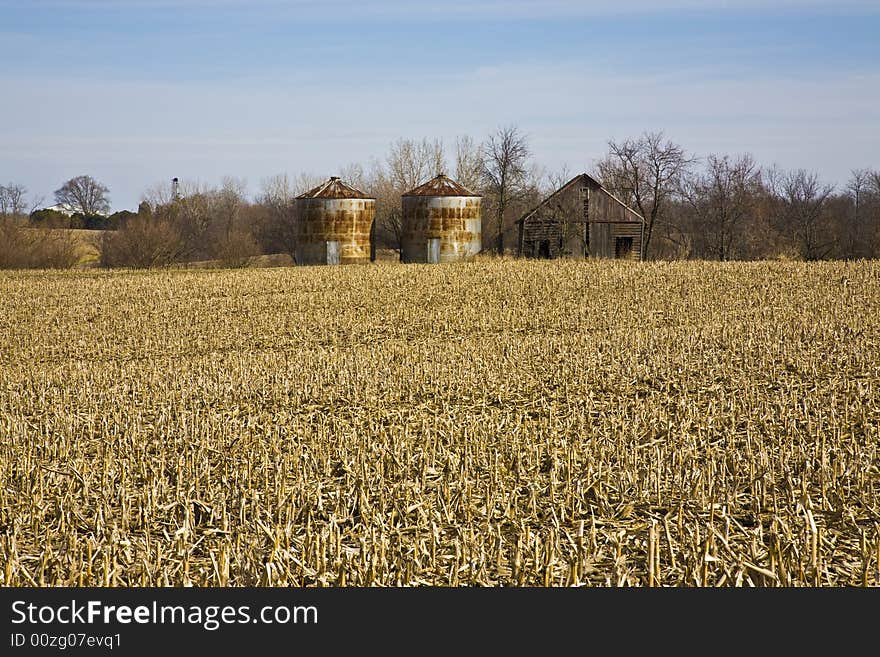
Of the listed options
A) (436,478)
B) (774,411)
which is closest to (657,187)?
Result: (774,411)

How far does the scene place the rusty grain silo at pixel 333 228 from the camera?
50656 mm

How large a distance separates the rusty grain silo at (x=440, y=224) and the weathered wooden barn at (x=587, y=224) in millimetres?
3018

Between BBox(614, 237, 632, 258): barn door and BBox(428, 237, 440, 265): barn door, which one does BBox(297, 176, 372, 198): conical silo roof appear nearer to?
A: BBox(428, 237, 440, 265): barn door

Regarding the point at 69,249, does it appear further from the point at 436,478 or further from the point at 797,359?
the point at 436,478

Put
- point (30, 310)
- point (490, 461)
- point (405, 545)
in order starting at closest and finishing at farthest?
point (405, 545) → point (490, 461) → point (30, 310)

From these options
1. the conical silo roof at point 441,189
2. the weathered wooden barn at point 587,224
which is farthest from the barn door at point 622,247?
the conical silo roof at point 441,189

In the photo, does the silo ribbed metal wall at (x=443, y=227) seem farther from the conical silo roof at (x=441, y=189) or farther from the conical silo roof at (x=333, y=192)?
the conical silo roof at (x=333, y=192)

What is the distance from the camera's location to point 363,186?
9412 cm

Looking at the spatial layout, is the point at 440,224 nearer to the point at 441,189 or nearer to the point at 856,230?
the point at 441,189

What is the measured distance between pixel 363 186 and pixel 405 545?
88.0 metres

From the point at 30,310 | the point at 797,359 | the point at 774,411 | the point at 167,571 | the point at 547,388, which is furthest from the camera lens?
the point at 30,310

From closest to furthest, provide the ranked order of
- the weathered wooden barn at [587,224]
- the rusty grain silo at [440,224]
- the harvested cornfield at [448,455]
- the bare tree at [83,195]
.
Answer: the harvested cornfield at [448,455], the weathered wooden barn at [587,224], the rusty grain silo at [440,224], the bare tree at [83,195]

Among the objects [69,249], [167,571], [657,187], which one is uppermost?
[657,187]

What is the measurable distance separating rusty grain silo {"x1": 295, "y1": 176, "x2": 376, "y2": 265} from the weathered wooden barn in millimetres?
8600
